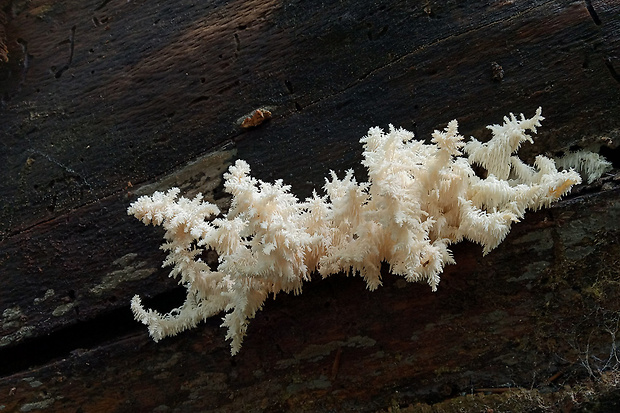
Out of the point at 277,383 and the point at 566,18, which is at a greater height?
the point at 566,18

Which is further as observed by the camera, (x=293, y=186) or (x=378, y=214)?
(x=293, y=186)

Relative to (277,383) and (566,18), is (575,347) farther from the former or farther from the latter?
(566,18)

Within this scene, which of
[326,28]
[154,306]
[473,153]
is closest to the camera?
[473,153]

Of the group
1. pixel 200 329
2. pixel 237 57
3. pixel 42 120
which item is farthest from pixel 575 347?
pixel 42 120

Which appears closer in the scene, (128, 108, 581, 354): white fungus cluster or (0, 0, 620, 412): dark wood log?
(128, 108, 581, 354): white fungus cluster

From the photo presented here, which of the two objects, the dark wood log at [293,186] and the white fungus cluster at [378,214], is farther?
the dark wood log at [293,186]
